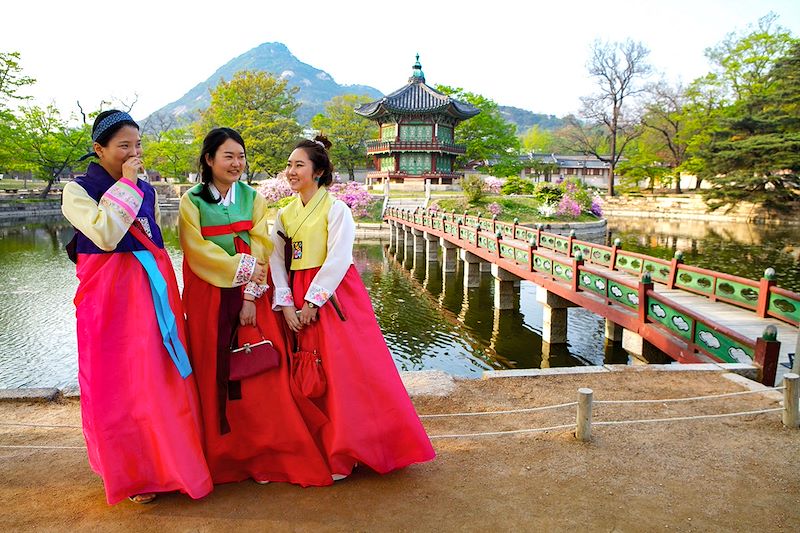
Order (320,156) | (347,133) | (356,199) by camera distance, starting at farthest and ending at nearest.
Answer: (347,133) < (356,199) < (320,156)

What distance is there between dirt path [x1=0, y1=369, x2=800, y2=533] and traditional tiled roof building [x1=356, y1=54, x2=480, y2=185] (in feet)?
111

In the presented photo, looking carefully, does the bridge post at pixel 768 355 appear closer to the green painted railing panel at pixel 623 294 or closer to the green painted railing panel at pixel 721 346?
the green painted railing panel at pixel 721 346

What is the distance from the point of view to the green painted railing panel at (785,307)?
639 cm

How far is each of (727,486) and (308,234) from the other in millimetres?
2625

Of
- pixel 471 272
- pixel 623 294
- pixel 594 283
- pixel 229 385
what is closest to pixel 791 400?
pixel 229 385

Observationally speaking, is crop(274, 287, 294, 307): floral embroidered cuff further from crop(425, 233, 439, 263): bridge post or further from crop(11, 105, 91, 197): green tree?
crop(11, 105, 91, 197): green tree

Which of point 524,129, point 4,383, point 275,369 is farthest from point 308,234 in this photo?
point 524,129

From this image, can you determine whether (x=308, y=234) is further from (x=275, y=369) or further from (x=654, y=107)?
(x=654, y=107)

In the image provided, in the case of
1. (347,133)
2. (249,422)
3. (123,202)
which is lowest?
(249,422)

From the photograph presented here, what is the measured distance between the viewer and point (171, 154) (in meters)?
51.2

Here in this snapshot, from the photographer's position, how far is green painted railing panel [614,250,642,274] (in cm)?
1019

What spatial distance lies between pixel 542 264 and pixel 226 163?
27.8 feet

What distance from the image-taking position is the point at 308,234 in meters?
2.88

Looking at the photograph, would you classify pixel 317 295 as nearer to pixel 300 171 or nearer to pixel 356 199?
pixel 300 171
